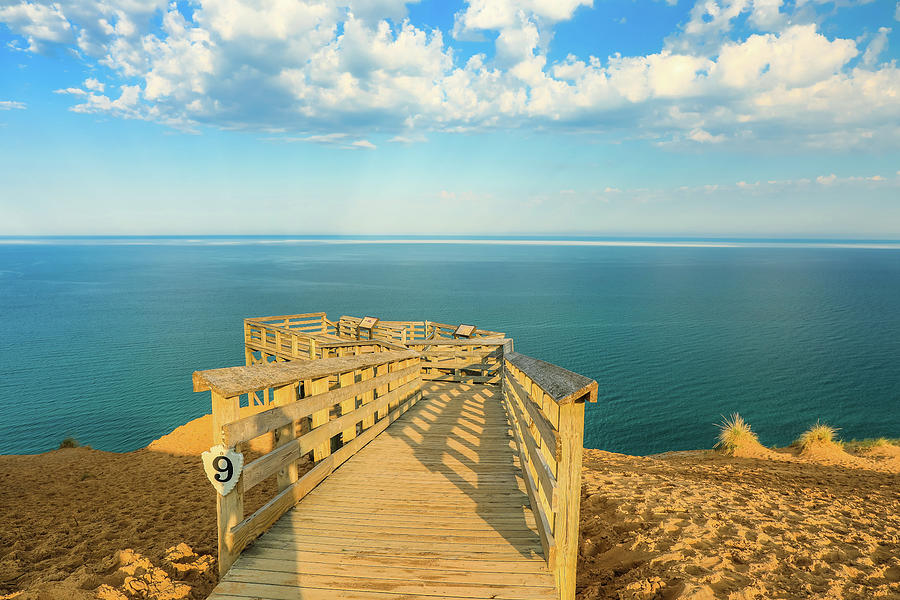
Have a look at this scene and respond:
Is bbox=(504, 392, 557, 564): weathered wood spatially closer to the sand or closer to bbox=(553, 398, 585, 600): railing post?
bbox=(553, 398, 585, 600): railing post

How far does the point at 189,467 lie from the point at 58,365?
3021 centimetres

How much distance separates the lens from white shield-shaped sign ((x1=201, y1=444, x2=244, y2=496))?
10.8ft

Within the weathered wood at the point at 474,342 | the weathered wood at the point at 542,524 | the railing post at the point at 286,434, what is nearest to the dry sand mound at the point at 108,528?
the railing post at the point at 286,434

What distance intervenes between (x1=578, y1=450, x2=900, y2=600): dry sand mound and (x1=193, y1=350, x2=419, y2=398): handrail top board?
9.85ft

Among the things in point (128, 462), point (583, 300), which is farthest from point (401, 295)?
point (128, 462)

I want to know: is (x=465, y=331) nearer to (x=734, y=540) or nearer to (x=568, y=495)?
(x=734, y=540)

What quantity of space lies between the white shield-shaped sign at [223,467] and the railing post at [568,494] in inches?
89.1

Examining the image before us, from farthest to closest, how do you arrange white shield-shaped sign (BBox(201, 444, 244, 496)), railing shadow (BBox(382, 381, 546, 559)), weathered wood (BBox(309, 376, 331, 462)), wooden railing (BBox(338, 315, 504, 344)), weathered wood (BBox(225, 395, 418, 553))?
wooden railing (BBox(338, 315, 504, 344)) < weathered wood (BBox(309, 376, 331, 462)) < railing shadow (BBox(382, 381, 546, 559)) < weathered wood (BBox(225, 395, 418, 553)) < white shield-shaped sign (BBox(201, 444, 244, 496))

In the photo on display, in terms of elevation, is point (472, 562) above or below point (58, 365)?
above

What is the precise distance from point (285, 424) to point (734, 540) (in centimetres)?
439

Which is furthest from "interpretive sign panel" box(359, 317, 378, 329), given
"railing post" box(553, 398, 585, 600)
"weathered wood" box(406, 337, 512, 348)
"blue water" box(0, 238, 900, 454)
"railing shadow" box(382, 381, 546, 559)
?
"railing post" box(553, 398, 585, 600)

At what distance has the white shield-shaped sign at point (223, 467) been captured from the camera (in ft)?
10.8

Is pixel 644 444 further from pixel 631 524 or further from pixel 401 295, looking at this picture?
pixel 401 295

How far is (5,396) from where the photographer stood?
25219mm
